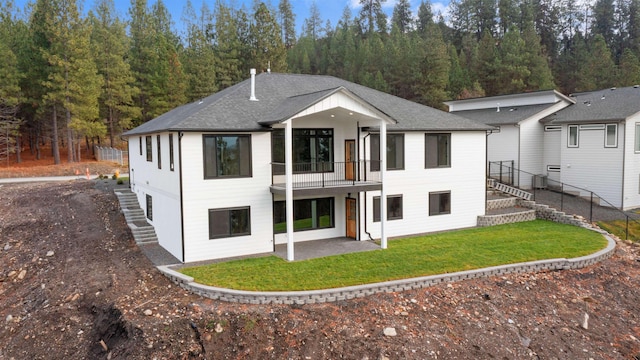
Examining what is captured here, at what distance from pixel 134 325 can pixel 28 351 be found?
2916 millimetres

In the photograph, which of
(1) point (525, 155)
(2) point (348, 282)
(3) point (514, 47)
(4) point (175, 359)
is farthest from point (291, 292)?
(3) point (514, 47)

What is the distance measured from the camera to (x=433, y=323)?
11.5 m

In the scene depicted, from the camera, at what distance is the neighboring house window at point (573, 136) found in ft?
81.6

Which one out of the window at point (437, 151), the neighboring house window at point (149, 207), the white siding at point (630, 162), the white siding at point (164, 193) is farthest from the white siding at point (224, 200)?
the white siding at point (630, 162)

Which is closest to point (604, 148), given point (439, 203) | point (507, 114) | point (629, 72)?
point (507, 114)

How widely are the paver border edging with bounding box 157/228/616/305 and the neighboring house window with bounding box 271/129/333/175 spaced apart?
226 inches

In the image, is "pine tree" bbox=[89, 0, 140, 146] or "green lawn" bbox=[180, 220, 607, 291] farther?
"pine tree" bbox=[89, 0, 140, 146]

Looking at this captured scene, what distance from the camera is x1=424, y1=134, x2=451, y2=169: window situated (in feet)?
63.9

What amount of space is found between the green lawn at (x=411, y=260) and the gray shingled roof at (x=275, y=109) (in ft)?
14.9

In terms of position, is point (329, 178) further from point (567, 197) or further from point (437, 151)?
point (567, 197)

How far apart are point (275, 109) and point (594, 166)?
1743 cm

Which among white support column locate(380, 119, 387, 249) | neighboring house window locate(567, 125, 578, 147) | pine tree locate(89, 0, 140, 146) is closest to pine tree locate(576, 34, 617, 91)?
neighboring house window locate(567, 125, 578, 147)

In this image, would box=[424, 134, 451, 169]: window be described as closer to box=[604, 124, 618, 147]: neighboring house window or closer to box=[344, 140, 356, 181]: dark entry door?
box=[344, 140, 356, 181]: dark entry door

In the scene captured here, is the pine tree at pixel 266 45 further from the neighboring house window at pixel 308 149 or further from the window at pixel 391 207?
the window at pixel 391 207
